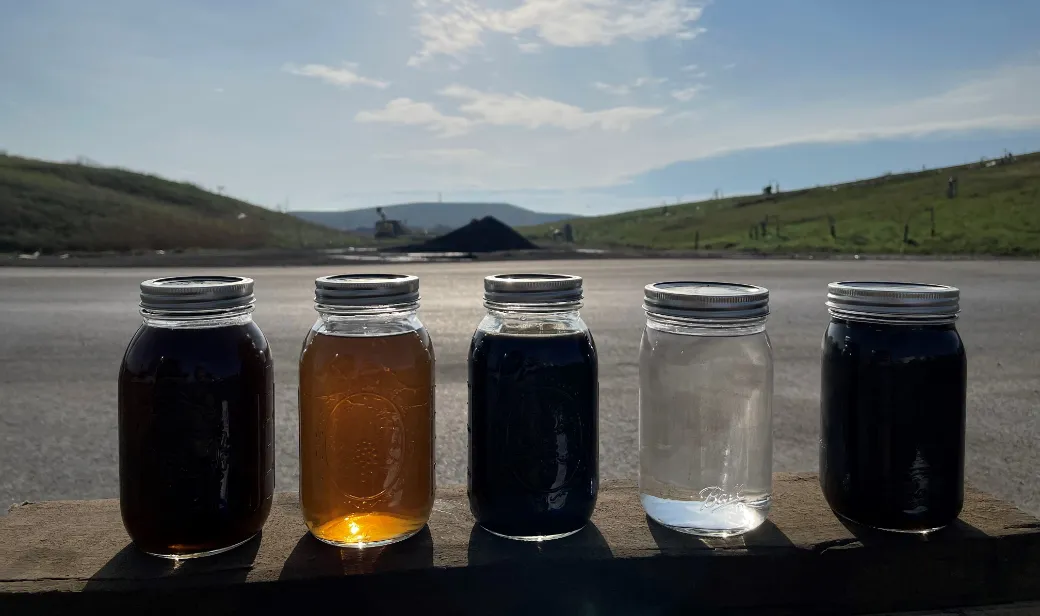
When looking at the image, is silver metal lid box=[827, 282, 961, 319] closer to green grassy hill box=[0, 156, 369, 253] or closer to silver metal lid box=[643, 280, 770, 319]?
silver metal lid box=[643, 280, 770, 319]

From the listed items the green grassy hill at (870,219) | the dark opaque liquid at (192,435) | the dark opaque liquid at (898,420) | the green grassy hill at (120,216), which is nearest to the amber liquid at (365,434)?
the dark opaque liquid at (192,435)

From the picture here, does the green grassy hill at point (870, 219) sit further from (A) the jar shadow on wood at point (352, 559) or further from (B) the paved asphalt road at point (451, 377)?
(A) the jar shadow on wood at point (352, 559)

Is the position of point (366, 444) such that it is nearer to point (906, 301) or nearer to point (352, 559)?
point (352, 559)

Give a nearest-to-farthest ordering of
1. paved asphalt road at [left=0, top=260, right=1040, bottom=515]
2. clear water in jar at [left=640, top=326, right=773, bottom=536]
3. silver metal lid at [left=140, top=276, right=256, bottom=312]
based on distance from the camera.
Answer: silver metal lid at [left=140, top=276, right=256, bottom=312], clear water in jar at [left=640, top=326, right=773, bottom=536], paved asphalt road at [left=0, top=260, right=1040, bottom=515]

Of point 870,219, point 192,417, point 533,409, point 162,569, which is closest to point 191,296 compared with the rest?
point 192,417

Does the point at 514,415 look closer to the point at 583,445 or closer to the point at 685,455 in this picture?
the point at 583,445

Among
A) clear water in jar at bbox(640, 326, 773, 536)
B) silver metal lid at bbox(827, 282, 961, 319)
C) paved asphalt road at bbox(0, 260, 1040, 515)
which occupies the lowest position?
paved asphalt road at bbox(0, 260, 1040, 515)

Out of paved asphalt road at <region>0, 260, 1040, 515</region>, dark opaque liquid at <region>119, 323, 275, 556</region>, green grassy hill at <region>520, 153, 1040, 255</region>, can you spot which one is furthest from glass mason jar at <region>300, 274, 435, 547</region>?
green grassy hill at <region>520, 153, 1040, 255</region>
